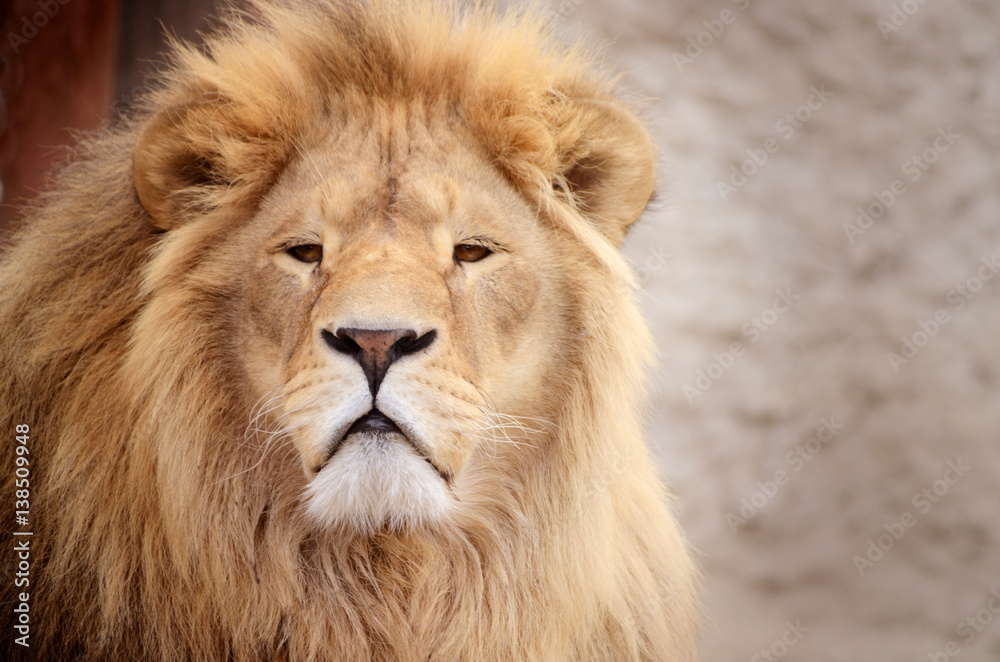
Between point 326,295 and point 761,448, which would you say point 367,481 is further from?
point 761,448

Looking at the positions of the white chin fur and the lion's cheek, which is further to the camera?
the lion's cheek

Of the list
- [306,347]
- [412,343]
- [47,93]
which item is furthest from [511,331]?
[47,93]

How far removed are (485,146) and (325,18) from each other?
0.46 metres

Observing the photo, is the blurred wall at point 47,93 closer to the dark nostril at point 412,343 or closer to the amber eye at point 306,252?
the amber eye at point 306,252

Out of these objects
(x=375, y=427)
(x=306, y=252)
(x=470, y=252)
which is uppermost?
(x=470, y=252)

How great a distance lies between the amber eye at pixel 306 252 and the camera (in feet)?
5.50

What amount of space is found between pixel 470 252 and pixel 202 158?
1.93ft

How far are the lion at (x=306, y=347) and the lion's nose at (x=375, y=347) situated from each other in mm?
107

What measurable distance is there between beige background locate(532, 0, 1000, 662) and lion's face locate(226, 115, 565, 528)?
2.14 m

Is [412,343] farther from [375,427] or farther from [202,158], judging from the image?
[202,158]

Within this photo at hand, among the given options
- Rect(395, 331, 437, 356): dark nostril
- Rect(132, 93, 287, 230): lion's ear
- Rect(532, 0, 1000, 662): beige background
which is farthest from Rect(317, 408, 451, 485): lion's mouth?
Rect(532, 0, 1000, 662): beige background

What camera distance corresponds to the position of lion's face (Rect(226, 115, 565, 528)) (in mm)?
1473

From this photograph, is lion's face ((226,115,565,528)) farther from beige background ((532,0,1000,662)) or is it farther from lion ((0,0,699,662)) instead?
beige background ((532,0,1000,662))

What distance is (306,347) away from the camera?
1540 millimetres
